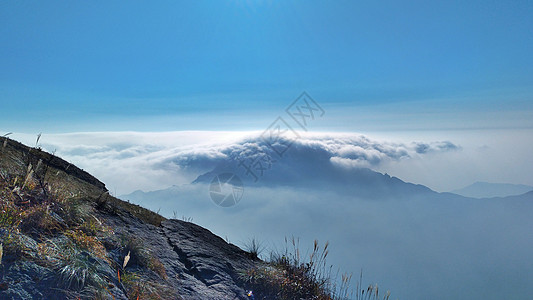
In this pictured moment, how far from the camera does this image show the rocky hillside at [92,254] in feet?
13.4

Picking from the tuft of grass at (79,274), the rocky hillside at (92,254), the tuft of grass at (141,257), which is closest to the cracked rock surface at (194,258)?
the rocky hillside at (92,254)

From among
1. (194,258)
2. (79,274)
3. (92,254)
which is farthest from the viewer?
(194,258)

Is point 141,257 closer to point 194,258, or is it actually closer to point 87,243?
point 87,243

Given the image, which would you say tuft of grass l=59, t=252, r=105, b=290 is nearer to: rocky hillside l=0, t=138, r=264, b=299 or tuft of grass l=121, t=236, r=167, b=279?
rocky hillside l=0, t=138, r=264, b=299

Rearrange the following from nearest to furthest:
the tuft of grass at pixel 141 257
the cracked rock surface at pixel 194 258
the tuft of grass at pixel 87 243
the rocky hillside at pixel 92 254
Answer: the rocky hillside at pixel 92 254, the tuft of grass at pixel 87 243, the tuft of grass at pixel 141 257, the cracked rock surface at pixel 194 258

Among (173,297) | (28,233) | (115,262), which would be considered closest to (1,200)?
(28,233)

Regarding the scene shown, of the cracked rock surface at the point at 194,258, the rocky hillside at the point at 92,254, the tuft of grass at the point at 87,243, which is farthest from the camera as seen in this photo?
the cracked rock surface at the point at 194,258

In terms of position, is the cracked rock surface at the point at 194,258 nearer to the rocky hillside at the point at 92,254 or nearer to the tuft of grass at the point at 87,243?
the rocky hillside at the point at 92,254

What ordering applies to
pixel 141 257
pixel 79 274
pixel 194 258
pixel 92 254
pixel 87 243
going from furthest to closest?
1. pixel 194 258
2. pixel 141 257
3. pixel 87 243
4. pixel 92 254
5. pixel 79 274

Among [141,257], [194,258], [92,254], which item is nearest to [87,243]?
[92,254]

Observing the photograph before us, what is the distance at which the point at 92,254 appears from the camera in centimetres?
484

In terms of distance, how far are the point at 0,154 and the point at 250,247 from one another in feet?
20.2

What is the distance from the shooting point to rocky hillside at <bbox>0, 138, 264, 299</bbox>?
4.08 m

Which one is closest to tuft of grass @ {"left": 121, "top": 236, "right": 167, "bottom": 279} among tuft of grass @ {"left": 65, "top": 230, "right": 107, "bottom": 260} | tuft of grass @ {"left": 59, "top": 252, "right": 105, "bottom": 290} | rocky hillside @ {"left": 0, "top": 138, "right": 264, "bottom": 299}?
rocky hillside @ {"left": 0, "top": 138, "right": 264, "bottom": 299}
